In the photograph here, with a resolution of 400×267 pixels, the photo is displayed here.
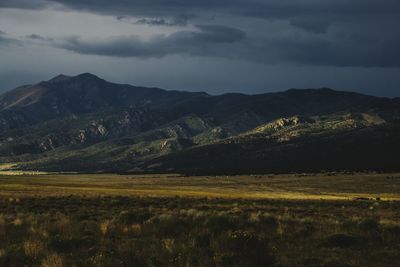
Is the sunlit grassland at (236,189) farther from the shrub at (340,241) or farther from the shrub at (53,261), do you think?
the shrub at (53,261)

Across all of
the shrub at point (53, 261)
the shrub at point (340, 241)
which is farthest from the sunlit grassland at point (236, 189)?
the shrub at point (53, 261)

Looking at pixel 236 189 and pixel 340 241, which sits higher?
pixel 340 241

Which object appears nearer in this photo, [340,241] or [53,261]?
[53,261]

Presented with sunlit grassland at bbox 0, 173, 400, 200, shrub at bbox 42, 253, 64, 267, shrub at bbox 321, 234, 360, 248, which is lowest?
sunlit grassland at bbox 0, 173, 400, 200

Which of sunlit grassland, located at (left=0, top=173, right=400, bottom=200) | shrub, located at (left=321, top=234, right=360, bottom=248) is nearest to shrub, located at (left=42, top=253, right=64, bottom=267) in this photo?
shrub, located at (left=321, top=234, right=360, bottom=248)

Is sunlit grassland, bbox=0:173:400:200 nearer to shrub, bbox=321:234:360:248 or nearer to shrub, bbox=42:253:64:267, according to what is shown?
shrub, bbox=321:234:360:248

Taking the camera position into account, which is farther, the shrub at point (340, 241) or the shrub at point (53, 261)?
the shrub at point (340, 241)

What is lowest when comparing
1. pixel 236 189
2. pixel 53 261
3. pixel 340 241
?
pixel 236 189

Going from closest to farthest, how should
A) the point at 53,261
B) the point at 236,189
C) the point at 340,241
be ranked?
the point at 53,261 → the point at 340,241 → the point at 236,189

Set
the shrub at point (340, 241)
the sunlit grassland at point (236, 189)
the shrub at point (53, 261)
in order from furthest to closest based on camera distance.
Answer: the sunlit grassland at point (236, 189)
the shrub at point (340, 241)
the shrub at point (53, 261)

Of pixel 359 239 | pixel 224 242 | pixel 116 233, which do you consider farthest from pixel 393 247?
pixel 116 233

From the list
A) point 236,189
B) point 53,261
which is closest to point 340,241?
point 53,261

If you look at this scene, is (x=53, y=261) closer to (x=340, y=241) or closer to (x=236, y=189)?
(x=340, y=241)

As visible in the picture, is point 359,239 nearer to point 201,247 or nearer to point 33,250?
point 201,247
